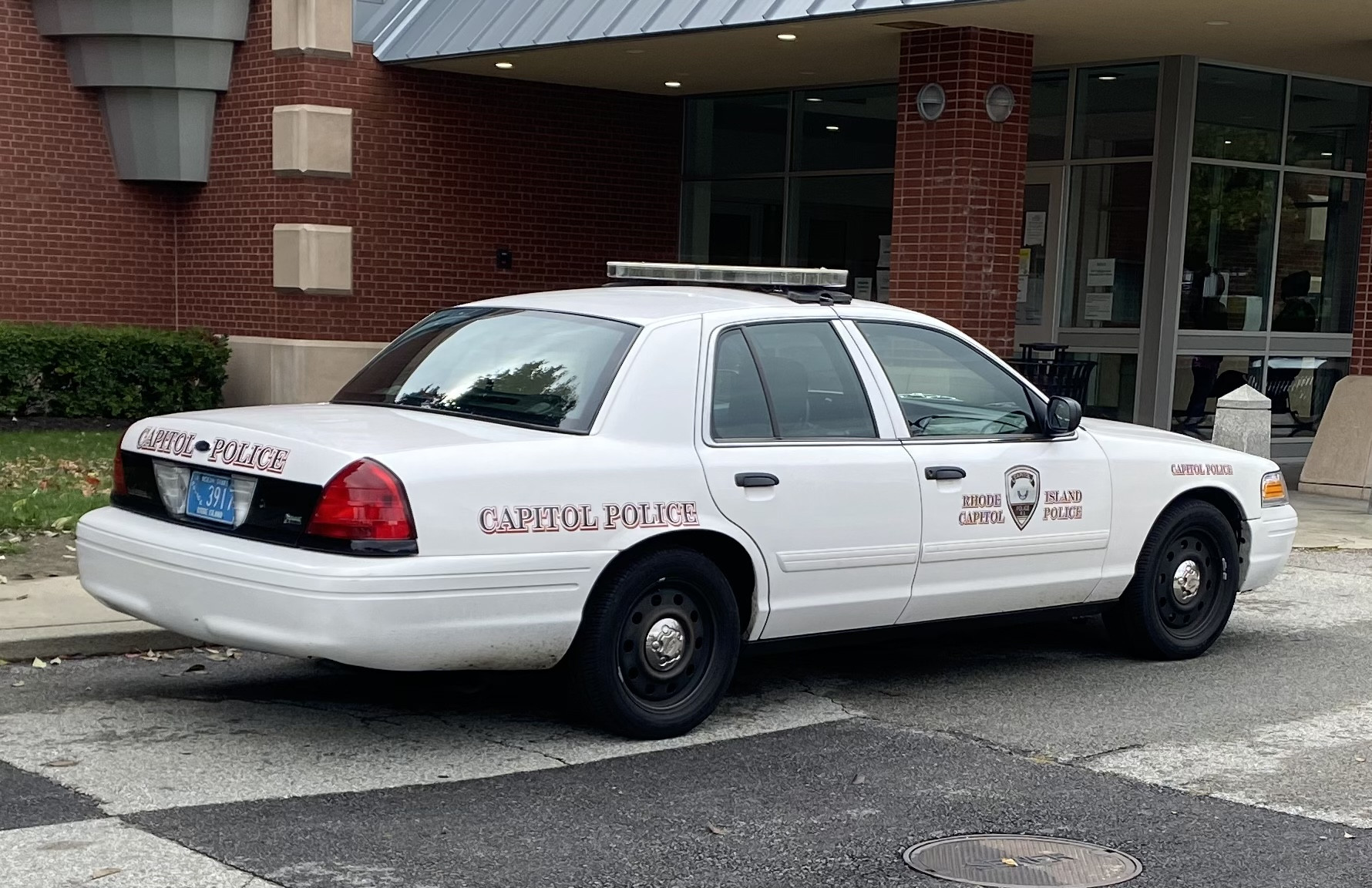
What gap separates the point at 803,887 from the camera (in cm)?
477

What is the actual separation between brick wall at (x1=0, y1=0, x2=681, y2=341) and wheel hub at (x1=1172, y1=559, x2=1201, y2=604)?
11.5 meters

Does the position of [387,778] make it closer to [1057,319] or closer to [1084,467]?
[1084,467]

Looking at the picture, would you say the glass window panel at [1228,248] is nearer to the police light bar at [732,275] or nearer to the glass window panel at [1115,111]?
the glass window panel at [1115,111]

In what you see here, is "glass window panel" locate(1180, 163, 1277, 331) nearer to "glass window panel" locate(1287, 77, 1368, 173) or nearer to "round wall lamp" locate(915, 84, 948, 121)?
"glass window panel" locate(1287, 77, 1368, 173)

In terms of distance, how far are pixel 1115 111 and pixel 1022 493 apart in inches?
427

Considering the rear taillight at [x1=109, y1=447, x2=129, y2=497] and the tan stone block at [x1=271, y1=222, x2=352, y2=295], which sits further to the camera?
the tan stone block at [x1=271, y1=222, x2=352, y2=295]

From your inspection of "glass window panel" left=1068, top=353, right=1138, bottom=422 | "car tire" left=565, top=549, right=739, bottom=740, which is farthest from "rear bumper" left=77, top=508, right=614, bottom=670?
"glass window panel" left=1068, top=353, right=1138, bottom=422

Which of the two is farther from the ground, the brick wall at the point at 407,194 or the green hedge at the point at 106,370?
the brick wall at the point at 407,194

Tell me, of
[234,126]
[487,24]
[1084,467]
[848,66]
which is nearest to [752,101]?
[848,66]

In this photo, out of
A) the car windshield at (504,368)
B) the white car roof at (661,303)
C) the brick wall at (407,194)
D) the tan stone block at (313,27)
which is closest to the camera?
the car windshield at (504,368)

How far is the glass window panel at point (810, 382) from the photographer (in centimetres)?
670

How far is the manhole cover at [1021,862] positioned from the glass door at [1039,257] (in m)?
12.8

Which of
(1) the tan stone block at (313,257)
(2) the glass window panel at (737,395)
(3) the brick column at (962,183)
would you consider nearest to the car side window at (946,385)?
(2) the glass window panel at (737,395)

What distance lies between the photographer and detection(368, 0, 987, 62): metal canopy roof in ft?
45.2
